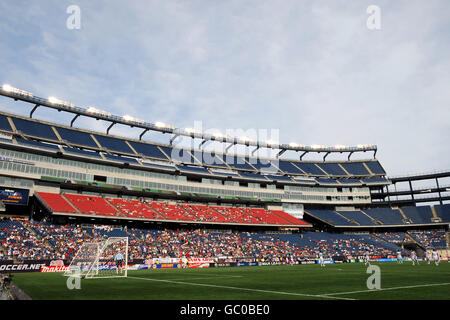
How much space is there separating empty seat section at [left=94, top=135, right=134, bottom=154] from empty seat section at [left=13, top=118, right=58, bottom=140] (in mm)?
9904

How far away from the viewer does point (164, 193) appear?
6969 cm

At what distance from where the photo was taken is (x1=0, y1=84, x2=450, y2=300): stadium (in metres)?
41.6

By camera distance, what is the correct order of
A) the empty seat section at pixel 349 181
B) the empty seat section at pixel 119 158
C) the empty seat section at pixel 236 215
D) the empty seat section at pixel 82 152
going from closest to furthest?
the empty seat section at pixel 82 152 → the empty seat section at pixel 119 158 → the empty seat section at pixel 236 215 → the empty seat section at pixel 349 181

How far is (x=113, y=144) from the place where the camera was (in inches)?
2884

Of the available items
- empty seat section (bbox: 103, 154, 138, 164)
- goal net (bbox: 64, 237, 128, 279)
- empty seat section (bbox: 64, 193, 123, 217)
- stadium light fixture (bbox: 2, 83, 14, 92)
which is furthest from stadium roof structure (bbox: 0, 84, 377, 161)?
goal net (bbox: 64, 237, 128, 279)

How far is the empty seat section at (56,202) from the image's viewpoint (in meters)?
50.8

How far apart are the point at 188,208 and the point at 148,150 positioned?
19.3 m

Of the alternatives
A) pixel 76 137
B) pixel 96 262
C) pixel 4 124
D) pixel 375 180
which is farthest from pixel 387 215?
pixel 4 124

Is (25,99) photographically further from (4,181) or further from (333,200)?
(333,200)

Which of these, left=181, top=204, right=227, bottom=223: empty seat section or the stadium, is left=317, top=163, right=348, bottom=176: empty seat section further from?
left=181, top=204, right=227, bottom=223: empty seat section

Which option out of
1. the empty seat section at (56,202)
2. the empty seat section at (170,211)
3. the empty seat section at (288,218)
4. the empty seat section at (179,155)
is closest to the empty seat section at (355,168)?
the empty seat section at (288,218)

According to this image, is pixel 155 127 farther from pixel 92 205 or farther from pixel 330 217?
pixel 330 217

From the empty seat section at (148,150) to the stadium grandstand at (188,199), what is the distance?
31 cm

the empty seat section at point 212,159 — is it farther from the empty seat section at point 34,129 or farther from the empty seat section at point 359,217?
the empty seat section at point 359,217
